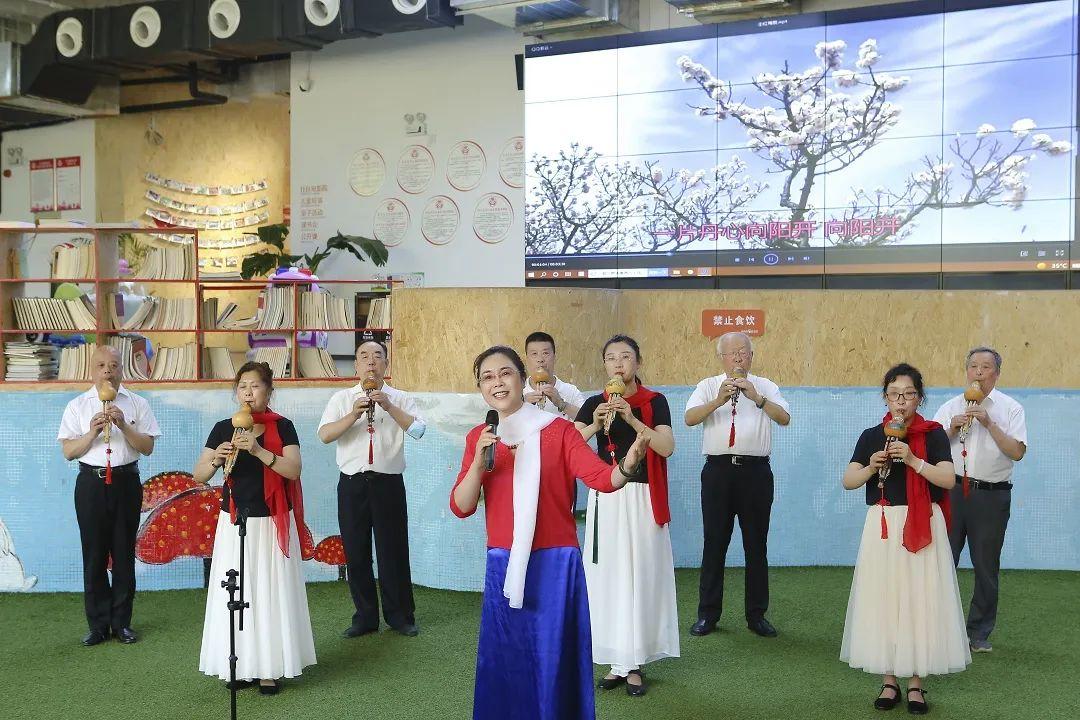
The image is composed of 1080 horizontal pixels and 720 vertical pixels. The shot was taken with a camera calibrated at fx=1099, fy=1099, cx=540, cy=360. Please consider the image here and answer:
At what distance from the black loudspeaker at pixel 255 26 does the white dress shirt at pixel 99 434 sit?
17.3 feet

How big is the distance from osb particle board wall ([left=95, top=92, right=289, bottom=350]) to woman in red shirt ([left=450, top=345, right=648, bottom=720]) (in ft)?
30.9

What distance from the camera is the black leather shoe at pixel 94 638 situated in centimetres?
586

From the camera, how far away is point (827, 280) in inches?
334

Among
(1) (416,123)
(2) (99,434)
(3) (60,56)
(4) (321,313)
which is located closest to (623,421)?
(2) (99,434)

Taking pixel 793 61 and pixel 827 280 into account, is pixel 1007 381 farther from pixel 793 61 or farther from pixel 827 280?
pixel 793 61

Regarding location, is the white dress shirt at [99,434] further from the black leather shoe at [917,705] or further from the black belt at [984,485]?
the black belt at [984,485]

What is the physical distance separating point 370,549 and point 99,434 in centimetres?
156

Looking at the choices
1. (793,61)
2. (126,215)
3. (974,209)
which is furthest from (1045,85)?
(126,215)

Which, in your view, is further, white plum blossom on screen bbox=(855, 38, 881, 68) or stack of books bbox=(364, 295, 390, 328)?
white plum blossom on screen bbox=(855, 38, 881, 68)

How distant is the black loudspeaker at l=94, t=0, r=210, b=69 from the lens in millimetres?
10688

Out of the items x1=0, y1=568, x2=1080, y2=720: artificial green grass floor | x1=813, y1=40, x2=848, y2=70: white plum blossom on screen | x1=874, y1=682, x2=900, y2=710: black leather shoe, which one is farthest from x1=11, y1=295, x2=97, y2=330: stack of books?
x1=813, y1=40, x2=848, y2=70: white plum blossom on screen

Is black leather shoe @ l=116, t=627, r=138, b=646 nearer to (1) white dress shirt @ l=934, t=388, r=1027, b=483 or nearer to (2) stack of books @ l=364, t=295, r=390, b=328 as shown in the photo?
(2) stack of books @ l=364, t=295, r=390, b=328

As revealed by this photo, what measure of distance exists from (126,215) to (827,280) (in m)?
8.48

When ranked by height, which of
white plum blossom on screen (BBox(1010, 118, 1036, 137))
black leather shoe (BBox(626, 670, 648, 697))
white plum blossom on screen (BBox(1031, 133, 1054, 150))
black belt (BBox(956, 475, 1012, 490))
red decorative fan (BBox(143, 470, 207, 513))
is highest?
white plum blossom on screen (BBox(1010, 118, 1036, 137))
